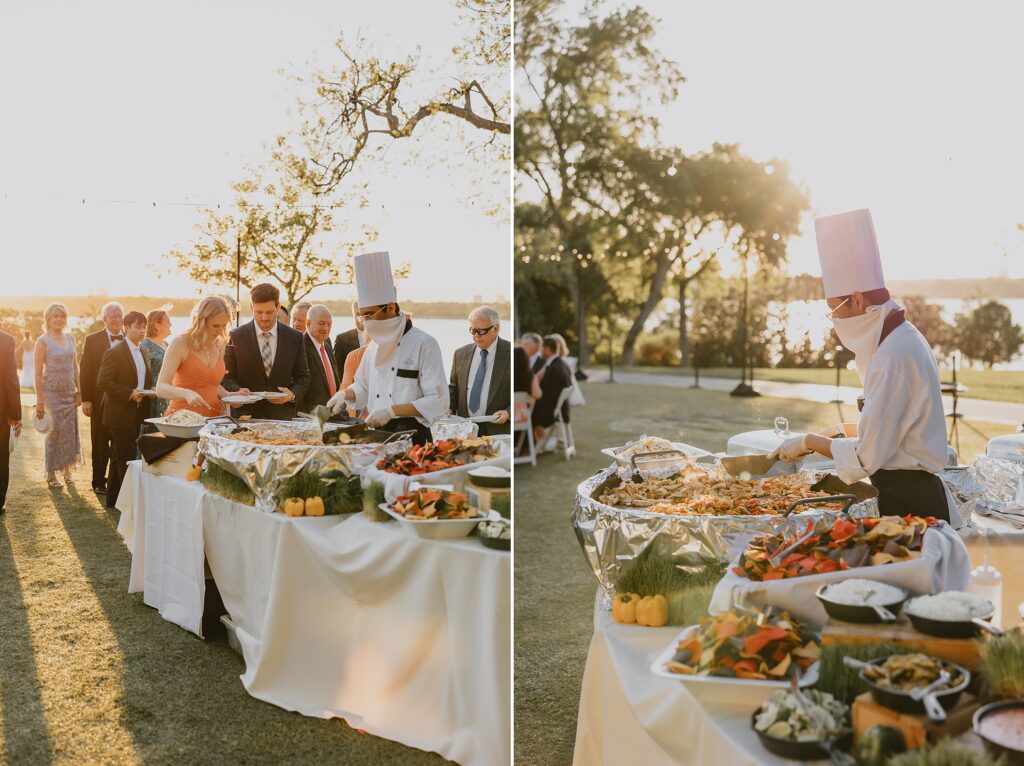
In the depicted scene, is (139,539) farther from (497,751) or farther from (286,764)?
(497,751)

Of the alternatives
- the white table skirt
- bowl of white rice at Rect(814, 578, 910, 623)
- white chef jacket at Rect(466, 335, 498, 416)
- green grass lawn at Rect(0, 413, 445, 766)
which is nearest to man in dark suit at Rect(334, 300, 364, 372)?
white chef jacket at Rect(466, 335, 498, 416)

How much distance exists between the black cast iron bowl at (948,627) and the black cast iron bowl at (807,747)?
18 cm

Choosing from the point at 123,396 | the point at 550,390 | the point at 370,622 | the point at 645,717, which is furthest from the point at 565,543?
the point at 645,717

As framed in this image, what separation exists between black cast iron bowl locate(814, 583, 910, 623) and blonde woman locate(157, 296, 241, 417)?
8.02 feet

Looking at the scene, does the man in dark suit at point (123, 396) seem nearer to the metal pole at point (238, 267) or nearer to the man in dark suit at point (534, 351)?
the metal pole at point (238, 267)

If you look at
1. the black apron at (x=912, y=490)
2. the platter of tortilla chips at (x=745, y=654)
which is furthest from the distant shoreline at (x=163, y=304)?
the platter of tortilla chips at (x=745, y=654)

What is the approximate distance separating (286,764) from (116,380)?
1.84 metres

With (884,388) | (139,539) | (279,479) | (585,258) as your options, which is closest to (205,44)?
(279,479)

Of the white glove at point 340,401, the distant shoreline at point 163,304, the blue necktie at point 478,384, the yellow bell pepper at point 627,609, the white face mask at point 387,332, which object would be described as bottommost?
the yellow bell pepper at point 627,609

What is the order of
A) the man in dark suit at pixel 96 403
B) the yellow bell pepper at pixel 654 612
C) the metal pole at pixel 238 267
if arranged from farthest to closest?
1. the man in dark suit at pixel 96 403
2. the metal pole at pixel 238 267
3. the yellow bell pepper at pixel 654 612

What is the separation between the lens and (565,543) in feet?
14.7

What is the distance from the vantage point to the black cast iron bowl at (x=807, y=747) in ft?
3.43

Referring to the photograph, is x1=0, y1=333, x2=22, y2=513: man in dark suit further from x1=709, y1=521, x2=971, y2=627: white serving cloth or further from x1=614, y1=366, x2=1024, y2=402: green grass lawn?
x1=614, y1=366, x2=1024, y2=402: green grass lawn

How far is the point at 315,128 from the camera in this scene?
9.96ft
